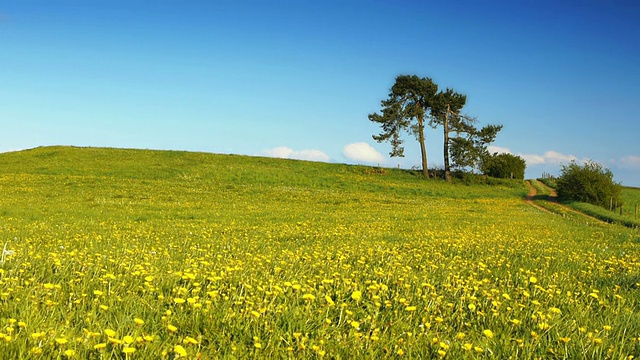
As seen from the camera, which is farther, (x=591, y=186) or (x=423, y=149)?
(x=423, y=149)

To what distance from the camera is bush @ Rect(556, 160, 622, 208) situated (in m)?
49.7

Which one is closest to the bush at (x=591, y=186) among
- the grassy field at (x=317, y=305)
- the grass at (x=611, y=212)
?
the grass at (x=611, y=212)

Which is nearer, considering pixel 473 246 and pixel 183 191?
pixel 473 246

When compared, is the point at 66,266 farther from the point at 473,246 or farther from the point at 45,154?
the point at 45,154

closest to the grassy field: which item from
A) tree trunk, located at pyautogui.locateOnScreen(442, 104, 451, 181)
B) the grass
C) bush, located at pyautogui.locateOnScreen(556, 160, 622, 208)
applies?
the grass

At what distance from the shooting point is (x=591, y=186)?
50125 mm

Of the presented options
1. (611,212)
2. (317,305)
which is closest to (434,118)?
(611,212)

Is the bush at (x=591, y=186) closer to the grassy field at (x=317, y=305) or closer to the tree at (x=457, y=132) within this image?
the tree at (x=457, y=132)

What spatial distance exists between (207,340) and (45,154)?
71138mm

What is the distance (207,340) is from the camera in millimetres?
4352

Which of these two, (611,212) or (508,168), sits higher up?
(508,168)

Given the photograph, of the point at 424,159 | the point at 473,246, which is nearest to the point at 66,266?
the point at 473,246

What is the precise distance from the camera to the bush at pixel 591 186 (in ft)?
163

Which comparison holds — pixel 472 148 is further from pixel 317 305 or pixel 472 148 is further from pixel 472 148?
pixel 317 305
